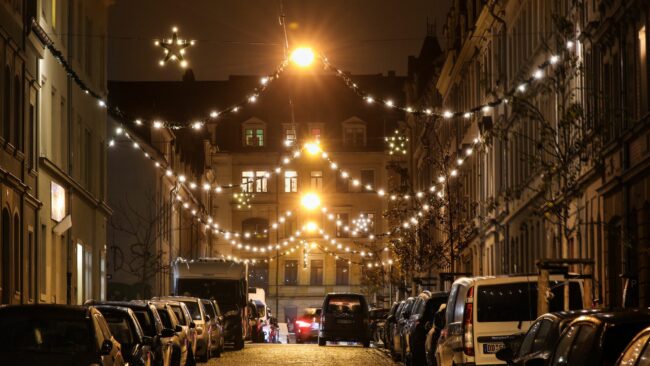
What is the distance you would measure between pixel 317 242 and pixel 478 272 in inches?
1858

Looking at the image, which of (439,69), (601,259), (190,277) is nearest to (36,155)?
(190,277)

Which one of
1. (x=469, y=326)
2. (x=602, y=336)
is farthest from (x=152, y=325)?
(x=602, y=336)

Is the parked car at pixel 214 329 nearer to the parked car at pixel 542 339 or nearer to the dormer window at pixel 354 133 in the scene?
the parked car at pixel 542 339

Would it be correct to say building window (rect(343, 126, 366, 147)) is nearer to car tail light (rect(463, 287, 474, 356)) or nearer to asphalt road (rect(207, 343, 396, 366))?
asphalt road (rect(207, 343, 396, 366))

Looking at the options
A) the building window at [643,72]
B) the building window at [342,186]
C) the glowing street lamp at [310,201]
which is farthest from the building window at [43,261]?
the building window at [342,186]

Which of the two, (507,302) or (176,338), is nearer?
(507,302)

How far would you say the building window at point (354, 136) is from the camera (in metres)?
110

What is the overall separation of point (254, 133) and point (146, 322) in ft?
282

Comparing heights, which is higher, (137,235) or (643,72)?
(643,72)

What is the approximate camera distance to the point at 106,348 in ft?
57.0

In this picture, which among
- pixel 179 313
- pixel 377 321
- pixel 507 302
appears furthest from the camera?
pixel 377 321

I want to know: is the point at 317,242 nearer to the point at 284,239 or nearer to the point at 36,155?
the point at 284,239

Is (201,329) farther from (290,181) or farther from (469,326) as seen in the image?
(290,181)

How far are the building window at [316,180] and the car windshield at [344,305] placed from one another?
192 ft
